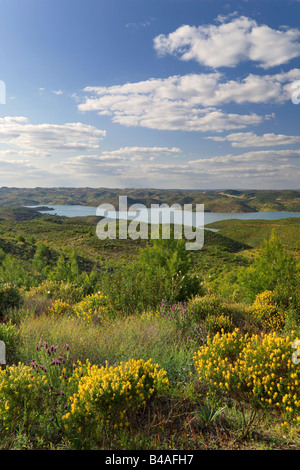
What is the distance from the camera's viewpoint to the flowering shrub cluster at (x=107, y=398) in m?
2.61

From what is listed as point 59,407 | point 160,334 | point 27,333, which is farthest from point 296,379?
point 27,333

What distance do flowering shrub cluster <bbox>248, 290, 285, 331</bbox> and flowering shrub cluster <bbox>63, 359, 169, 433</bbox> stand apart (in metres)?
3.95

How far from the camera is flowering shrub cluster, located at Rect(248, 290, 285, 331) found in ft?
19.8

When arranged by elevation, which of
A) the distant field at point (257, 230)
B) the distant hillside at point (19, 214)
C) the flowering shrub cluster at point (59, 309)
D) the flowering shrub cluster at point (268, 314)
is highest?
the distant hillside at point (19, 214)

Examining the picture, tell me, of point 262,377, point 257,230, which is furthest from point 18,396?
point 257,230

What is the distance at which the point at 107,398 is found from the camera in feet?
8.68

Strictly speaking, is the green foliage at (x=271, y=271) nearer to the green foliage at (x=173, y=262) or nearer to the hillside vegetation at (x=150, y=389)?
the green foliage at (x=173, y=262)

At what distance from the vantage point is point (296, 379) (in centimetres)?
291

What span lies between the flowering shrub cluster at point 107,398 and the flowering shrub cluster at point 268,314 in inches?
155

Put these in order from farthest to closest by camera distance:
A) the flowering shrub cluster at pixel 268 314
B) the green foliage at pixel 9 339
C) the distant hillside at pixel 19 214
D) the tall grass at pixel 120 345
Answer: the distant hillside at pixel 19 214, the flowering shrub cluster at pixel 268 314, the green foliage at pixel 9 339, the tall grass at pixel 120 345

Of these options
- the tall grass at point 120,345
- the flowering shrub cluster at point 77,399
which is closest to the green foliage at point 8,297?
the tall grass at point 120,345

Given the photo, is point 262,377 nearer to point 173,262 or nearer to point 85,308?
point 85,308
